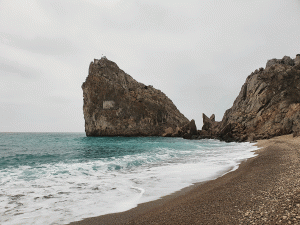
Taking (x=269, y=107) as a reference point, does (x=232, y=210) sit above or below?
below

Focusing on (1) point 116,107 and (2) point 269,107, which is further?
(1) point 116,107

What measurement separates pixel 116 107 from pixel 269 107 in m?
43.2

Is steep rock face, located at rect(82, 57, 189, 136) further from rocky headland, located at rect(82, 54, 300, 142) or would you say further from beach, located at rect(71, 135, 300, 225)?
beach, located at rect(71, 135, 300, 225)

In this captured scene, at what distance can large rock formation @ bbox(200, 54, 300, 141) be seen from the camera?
1175 inches

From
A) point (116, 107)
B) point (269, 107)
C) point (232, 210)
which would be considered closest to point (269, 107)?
point (269, 107)

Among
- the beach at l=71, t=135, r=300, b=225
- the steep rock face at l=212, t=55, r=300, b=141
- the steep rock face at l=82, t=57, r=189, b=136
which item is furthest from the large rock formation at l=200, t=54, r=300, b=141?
the beach at l=71, t=135, r=300, b=225

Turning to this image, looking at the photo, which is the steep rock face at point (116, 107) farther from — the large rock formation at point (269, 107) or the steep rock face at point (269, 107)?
A: the steep rock face at point (269, 107)

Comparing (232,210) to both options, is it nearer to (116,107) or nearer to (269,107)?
(269,107)

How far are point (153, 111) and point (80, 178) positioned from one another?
54.3 metres

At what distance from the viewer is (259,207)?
3293mm

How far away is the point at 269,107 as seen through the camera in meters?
32.8

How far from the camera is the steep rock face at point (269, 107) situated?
97.8ft

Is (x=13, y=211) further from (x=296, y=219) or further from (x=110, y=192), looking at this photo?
(x=296, y=219)

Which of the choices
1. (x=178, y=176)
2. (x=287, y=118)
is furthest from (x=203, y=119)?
(x=178, y=176)
